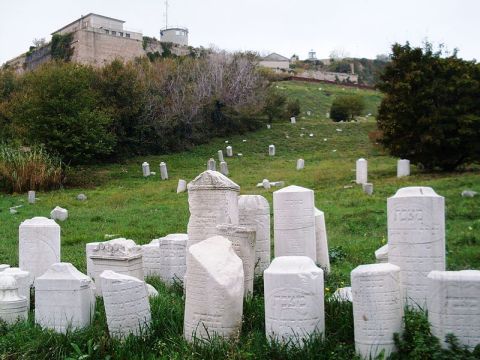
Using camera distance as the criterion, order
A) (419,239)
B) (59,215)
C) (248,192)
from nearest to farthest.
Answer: (419,239) < (59,215) < (248,192)

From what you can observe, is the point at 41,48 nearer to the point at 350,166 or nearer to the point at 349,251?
the point at 350,166

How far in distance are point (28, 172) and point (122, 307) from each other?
16828 mm

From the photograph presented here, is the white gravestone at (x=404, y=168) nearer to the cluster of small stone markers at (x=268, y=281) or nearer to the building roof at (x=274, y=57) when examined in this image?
the cluster of small stone markers at (x=268, y=281)

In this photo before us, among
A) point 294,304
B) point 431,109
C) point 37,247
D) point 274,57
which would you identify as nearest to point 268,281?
point 294,304

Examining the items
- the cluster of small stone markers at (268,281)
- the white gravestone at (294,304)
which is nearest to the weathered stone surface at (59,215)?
the cluster of small stone markers at (268,281)

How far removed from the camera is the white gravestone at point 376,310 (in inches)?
208

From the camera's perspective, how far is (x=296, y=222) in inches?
321

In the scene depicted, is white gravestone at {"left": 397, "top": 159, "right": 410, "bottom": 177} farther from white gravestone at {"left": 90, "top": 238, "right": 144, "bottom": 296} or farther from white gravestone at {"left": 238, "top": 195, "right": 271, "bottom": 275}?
white gravestone at {"left": 90, "top": 238, "right": 144, "bottom": 296}

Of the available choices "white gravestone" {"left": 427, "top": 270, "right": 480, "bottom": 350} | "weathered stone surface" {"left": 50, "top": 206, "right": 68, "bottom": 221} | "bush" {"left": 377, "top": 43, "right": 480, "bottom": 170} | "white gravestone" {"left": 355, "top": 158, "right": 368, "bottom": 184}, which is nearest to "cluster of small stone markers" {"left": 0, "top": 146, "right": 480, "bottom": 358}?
"white gravestone" {"left": 427, "top": 270, "right": 480, "bottom": 350}

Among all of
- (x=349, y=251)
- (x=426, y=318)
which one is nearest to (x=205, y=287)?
(x=426, y=318)

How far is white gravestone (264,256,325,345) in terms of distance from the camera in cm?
550

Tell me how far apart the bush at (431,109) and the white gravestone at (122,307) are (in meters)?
14.4

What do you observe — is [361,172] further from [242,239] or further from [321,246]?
[242,239]

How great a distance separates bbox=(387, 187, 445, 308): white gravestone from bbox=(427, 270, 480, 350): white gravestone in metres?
1.03
